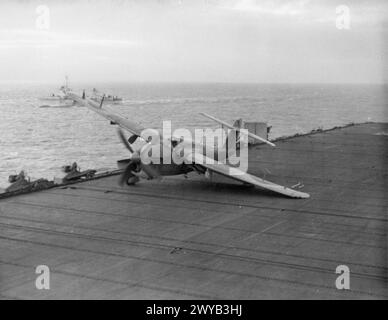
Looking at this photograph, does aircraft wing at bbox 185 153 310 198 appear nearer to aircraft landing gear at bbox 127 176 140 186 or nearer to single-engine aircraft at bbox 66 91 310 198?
single-engine aircraft at bbox 66 91 310 198

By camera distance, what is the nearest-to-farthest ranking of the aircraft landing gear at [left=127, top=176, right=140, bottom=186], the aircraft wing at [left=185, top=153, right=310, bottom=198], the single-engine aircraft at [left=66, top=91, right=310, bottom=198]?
the aircraft wing at [left=185, top=153, right=310, bottom=198]
the single-engine aircraft at [left=66, top=91, right=310, bottom=198]
the aircraft landing gear at [left=127, top=176, right=140, bottom=186]

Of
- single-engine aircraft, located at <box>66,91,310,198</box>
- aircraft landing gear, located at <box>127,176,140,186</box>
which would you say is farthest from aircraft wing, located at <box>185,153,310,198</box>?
aircraft landing gear, located at <box>127,176,140,186</box>

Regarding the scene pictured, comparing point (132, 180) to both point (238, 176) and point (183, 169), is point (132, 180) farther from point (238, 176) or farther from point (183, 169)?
point (238, 176)

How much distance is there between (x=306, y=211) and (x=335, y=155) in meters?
19.6

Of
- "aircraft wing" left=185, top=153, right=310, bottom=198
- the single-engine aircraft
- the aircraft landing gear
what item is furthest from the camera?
the aircraft landing gear

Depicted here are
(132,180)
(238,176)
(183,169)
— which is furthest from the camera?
(132,180)

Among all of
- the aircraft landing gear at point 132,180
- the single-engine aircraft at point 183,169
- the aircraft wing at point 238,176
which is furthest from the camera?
the aircraft landing gear at point 132,180

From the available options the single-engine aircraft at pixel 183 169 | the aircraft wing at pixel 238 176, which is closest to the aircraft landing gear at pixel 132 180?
the single-engine aircraft at pixel 183 169

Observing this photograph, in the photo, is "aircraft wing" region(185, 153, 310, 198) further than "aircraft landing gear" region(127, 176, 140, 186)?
No

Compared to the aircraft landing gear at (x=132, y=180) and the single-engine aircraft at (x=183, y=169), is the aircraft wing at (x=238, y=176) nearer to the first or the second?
the single-engine aircraft at (x=183, y=169)

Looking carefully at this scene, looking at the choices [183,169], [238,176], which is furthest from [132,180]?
[238,176]

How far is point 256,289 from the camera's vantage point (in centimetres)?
1454
